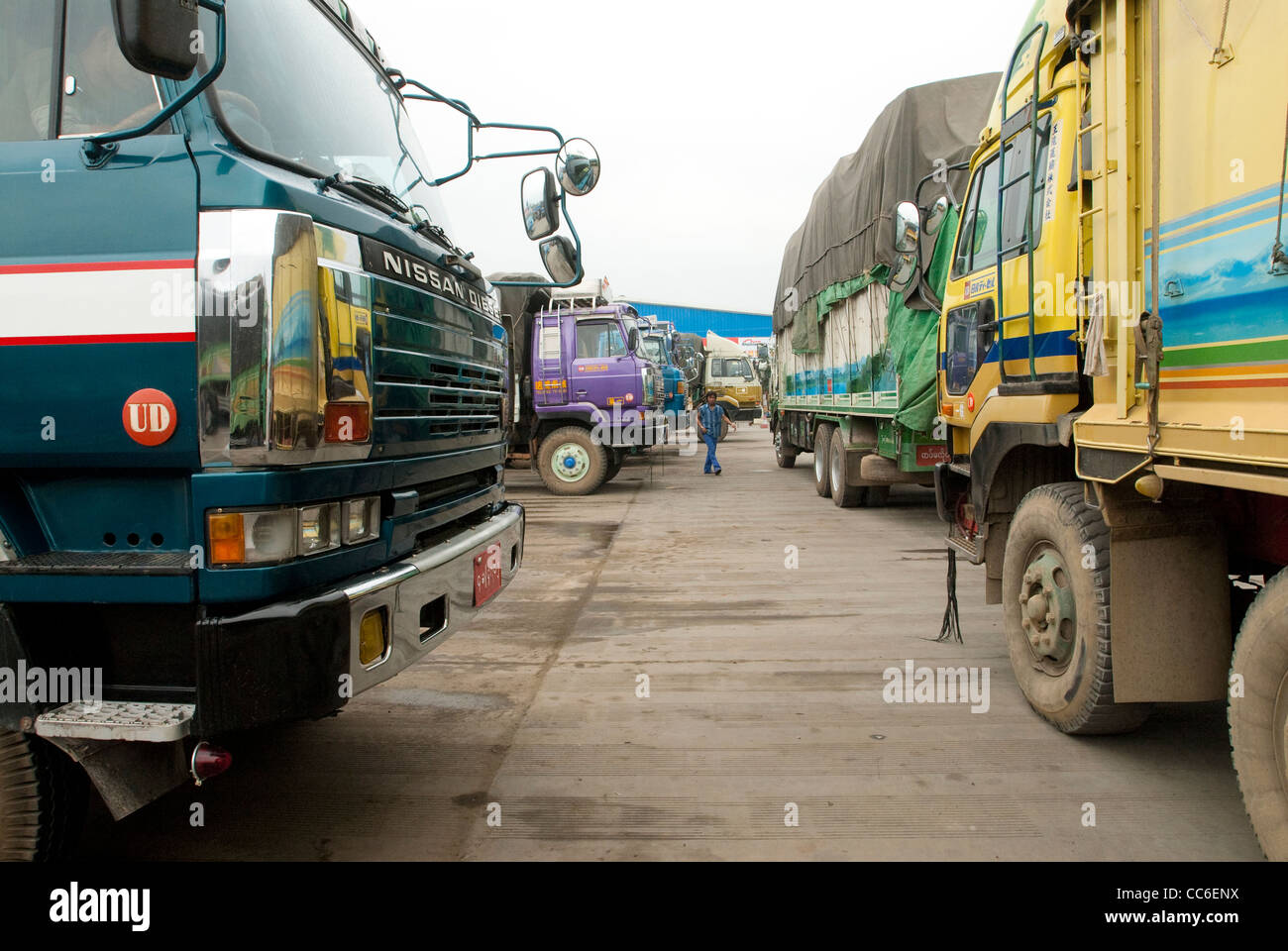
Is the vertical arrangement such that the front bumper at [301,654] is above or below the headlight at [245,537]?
below

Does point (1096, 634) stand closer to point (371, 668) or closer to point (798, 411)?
point (371, 668)

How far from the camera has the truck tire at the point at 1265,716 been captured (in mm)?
2135

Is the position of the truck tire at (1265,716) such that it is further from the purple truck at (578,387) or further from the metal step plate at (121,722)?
the purple truck at (578,387)

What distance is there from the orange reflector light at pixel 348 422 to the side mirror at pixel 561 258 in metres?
1.91

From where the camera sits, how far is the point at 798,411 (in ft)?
44.3

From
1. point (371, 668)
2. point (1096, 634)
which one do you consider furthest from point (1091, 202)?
point (371, 668)

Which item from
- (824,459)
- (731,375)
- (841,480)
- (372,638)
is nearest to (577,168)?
(372,638)

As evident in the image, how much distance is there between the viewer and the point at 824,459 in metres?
11.3

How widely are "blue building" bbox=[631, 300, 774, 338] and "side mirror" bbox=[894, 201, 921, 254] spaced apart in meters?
39.1

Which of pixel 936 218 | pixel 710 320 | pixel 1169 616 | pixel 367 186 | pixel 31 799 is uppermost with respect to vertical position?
pixel 710 320

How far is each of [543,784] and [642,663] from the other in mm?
1480

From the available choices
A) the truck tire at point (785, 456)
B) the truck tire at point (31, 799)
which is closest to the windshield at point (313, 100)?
the truck tire at point (31, 799)

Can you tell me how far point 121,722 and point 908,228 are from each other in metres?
4.33

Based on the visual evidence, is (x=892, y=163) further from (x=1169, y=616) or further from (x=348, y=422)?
(x=348, y=422)
